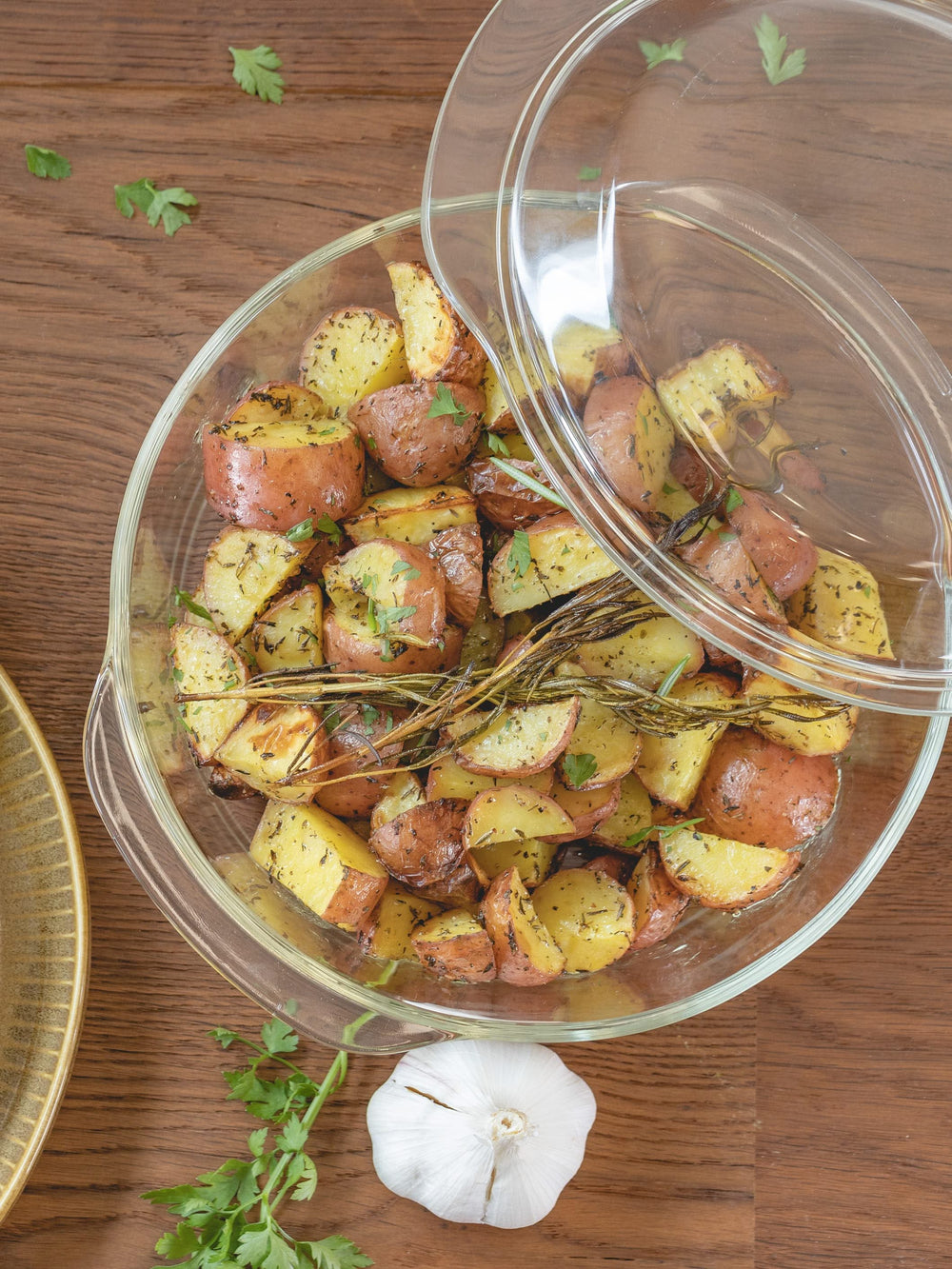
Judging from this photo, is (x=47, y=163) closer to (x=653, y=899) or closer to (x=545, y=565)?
(x=545, y=565)

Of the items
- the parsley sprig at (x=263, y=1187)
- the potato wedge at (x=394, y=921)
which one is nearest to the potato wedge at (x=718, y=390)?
the potato wedge at (x=394, y=921)

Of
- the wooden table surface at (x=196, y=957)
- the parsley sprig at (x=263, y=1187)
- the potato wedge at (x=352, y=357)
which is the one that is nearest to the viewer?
the potato wedge at (x=352, y=357)

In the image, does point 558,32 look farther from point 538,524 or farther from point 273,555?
point 273,555

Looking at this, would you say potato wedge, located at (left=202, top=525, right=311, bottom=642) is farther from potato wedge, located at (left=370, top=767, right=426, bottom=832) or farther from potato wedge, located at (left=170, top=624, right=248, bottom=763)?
potato wedge, located at (left=370, top=767, right=426, bottom=832)

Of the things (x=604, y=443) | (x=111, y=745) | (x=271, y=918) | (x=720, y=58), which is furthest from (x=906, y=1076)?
(x=720, y=58)

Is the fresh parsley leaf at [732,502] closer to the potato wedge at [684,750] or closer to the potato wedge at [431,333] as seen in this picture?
the potato wedge at [684,750]

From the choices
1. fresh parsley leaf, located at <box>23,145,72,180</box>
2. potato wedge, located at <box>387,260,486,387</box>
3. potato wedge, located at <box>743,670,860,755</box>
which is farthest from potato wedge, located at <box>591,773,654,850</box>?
fresh parsley leaf, located at <box>23,145,72,180</box>
